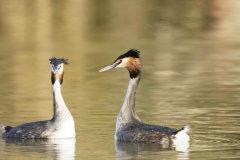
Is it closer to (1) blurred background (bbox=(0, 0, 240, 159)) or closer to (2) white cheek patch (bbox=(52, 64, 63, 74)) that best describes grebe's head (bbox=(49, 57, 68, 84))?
(2) white cheek patch (bbox=(52, 64, 63, 74))

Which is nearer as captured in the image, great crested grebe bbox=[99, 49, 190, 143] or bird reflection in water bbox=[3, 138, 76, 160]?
bird reflection in water bbox=[3, 138, 76, 160]

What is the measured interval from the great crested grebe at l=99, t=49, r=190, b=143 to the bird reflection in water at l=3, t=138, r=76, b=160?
32.2 inches

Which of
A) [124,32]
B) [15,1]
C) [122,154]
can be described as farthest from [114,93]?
[15,1]

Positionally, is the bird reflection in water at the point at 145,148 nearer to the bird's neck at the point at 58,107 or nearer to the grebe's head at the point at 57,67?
the bird's neck at the point at 58,107

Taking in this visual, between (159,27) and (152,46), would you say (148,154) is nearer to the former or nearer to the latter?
(152,46)

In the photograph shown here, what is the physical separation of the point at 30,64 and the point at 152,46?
19.1ft

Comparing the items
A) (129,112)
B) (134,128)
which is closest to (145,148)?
(134,128)

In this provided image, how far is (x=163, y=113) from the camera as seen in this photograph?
16.7 m

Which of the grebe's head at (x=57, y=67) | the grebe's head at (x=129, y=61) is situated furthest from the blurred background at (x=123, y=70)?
the grebe's head at (x=129, y=61)

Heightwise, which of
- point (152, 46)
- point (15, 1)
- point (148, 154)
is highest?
point (15, 1)

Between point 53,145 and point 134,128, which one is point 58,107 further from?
point 134,128

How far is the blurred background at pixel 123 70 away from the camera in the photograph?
15.3 m

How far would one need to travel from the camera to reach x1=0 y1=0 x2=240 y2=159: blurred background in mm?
15281

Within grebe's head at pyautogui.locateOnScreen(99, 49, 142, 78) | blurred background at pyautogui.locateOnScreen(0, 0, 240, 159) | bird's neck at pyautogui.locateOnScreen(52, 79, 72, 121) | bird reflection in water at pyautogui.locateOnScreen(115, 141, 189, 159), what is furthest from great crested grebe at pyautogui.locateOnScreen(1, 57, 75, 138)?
bird reflection in water at pyautogui.locateOnScreen(115, 141, 189, 159)
